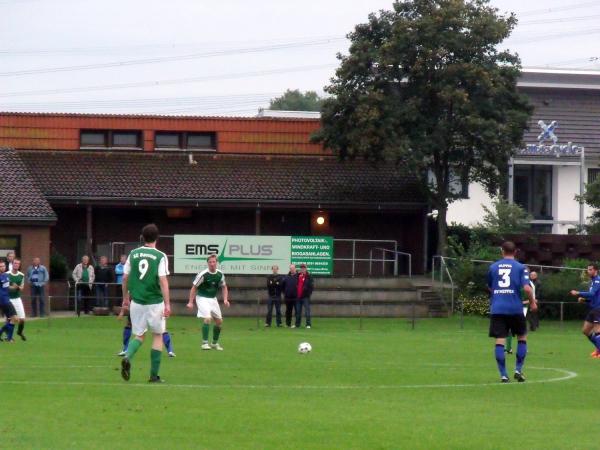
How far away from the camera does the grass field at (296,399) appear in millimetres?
11328

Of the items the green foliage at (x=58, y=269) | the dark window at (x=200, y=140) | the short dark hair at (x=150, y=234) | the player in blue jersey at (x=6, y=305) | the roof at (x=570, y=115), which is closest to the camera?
the short dark hair at (x=150, y=234)

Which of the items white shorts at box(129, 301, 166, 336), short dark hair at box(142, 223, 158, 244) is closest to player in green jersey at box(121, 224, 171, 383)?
white shorts at box(129, 301, 166, 336)

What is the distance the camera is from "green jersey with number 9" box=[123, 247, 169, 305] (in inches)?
643

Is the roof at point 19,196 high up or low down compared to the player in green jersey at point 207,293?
up

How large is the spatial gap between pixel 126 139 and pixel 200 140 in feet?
10.1

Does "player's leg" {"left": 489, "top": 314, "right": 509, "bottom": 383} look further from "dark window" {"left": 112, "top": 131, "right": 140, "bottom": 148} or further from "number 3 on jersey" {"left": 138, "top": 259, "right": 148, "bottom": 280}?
"dark window" {"left": 112, "top": 131, "right": 140, "bottom": 148}

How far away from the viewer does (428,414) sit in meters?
13.4

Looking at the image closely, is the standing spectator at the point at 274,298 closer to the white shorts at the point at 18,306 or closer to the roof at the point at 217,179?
the roof at the point at 217,179

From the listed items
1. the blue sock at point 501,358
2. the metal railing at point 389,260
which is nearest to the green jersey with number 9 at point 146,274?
the blue sock at point 501,358

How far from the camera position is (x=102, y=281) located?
1695 inches

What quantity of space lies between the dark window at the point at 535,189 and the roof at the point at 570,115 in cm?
147

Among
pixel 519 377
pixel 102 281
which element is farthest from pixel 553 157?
pixel 519 377

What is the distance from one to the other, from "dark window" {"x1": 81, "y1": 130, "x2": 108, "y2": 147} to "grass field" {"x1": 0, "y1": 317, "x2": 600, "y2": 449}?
26271 millimetres

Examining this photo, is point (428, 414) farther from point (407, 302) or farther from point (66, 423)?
point (407, 302)
